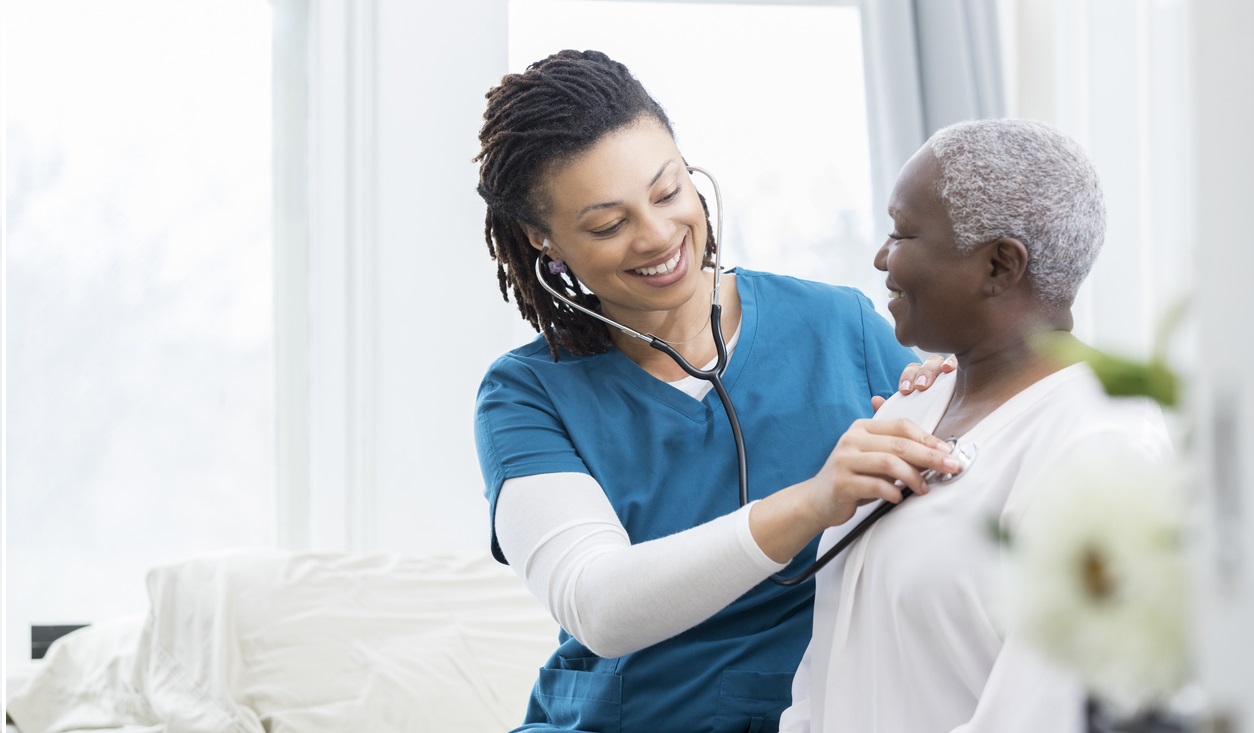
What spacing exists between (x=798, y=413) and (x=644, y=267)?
25 cm

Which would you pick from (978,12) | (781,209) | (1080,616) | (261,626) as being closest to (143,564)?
(261,626)

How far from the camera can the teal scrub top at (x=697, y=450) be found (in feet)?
4.18

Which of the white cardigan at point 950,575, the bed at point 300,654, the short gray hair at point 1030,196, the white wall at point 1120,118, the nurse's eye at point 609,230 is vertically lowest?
the bed at point 300,654

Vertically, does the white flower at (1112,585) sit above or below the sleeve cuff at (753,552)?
above

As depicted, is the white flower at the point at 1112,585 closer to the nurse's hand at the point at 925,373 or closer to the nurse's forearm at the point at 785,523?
the nurse's forearm at the point at 785,523

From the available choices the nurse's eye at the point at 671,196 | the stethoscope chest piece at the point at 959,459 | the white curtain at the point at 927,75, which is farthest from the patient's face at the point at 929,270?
the white curtain at the point at 927,75

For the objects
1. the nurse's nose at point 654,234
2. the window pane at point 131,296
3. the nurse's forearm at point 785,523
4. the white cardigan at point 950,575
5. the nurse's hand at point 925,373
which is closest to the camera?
the white cardigan at point 950,575

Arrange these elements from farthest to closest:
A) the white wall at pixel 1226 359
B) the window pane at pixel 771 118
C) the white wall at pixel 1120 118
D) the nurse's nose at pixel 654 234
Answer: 1. the window pane at pixel 771 118
2. the white wall at pixel 1120 118
3. the nurse's nose at pixel 654 234
4. the white wall at pixel 1226 359

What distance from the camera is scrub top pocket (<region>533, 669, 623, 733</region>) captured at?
129 cm

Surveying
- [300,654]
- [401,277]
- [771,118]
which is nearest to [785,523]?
[300,654]

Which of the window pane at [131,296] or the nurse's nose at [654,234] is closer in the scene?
the nurse's nose at [654,234]

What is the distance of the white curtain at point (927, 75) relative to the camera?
111 inches

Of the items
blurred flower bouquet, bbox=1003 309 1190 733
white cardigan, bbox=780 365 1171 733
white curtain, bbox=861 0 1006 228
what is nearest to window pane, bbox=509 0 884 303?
white curtain, bbox=861 0 1006 228

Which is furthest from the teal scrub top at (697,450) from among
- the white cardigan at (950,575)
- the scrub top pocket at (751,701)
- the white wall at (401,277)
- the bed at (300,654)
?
the white wall at (401,277)
